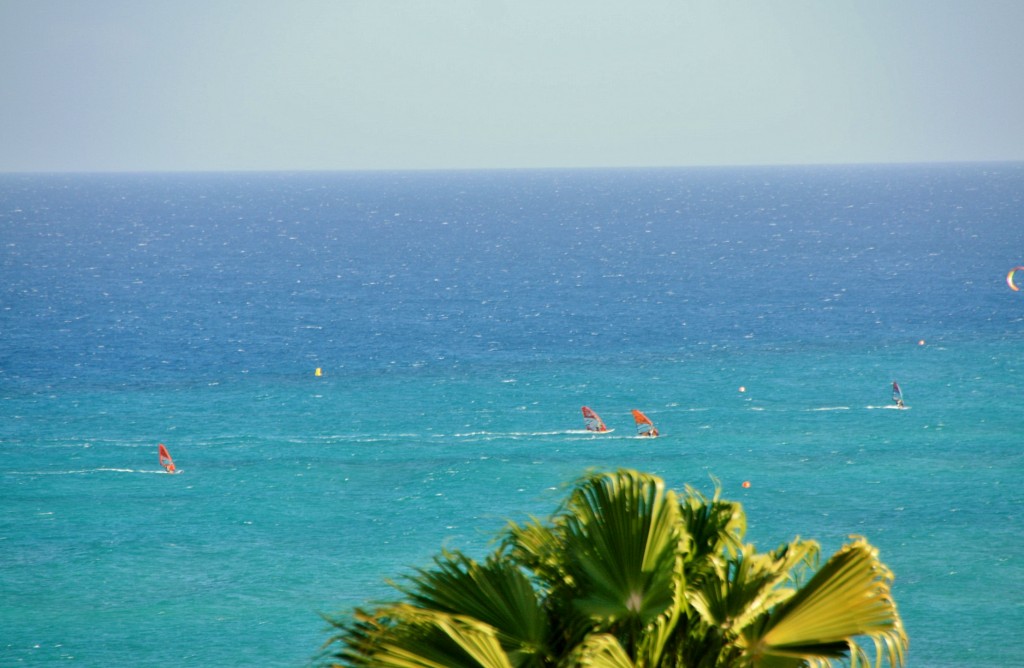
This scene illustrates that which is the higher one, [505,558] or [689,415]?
[505,558]

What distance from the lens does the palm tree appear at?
6.77m

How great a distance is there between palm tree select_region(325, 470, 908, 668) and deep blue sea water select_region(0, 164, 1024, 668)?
14.7m

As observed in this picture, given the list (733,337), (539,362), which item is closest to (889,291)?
(733,337)

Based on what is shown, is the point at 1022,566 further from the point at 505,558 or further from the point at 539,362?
the point at 539,362

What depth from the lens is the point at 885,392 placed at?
66.4m

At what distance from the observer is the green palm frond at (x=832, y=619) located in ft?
22.6

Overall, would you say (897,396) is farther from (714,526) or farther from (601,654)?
(601,654)

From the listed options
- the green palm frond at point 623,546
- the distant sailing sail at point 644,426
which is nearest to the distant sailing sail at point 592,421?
the distant sailing sail at point 644,426

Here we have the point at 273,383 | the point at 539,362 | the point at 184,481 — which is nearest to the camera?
the point at 184,481

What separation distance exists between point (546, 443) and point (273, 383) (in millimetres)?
22743

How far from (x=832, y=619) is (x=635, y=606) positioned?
1.13 meters

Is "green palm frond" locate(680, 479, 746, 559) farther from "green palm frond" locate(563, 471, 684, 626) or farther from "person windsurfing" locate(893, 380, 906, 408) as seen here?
"person windsurfing" locate(893, 380, 906, 408)

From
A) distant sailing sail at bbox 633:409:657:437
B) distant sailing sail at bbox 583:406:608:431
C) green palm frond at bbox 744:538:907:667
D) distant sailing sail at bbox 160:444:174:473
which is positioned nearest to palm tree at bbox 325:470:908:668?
green palm frond at bbox 744:538:907:667

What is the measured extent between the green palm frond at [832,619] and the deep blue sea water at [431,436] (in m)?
14.7
